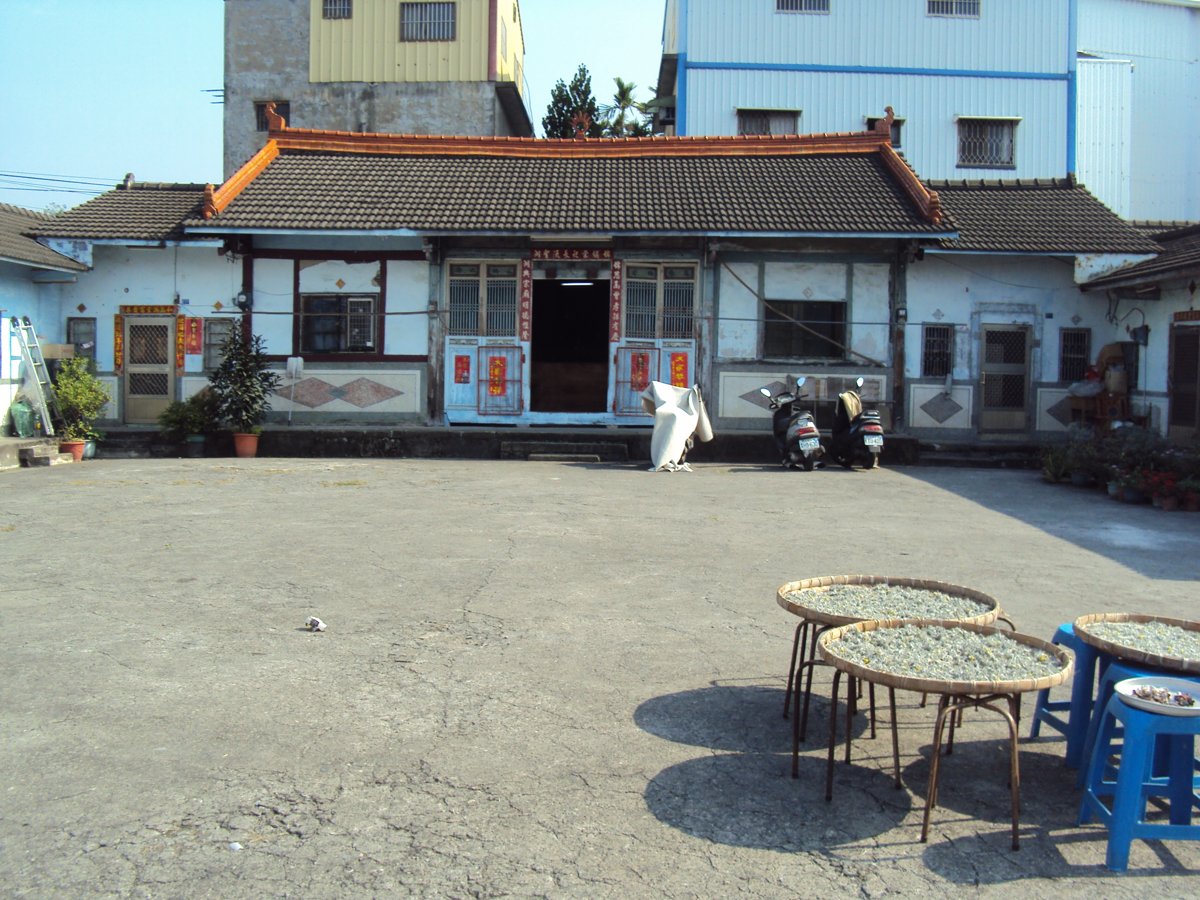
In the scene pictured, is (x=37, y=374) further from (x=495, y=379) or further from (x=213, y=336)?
(x=495, y=379)

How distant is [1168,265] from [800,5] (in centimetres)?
1267

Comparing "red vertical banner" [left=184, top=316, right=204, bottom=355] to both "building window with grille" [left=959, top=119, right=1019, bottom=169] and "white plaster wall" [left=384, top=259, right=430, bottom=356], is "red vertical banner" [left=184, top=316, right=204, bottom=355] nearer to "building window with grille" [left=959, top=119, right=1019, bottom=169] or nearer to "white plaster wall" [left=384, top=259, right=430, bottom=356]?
"white plaster wall" [left=384, top=259, right=430, bottom=356]

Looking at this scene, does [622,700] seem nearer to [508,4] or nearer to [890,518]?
[890,518]

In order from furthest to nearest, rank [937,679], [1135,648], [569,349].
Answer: [569,349] < [1135,648] < [937,679]

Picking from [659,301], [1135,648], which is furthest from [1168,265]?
[1135,648]

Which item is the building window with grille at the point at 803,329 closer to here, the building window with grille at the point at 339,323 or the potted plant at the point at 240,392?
the building window with grille at the point at 339,323

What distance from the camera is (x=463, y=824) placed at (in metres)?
3.71

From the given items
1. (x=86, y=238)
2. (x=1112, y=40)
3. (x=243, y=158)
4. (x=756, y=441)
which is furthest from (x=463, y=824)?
(x=1112, y=40)

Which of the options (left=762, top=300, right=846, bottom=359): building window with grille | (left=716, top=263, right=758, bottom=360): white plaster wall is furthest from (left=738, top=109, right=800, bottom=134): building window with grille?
(left=762, top=300, right=846, bottom=359): building window with grille

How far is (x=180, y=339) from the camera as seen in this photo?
16875 mm

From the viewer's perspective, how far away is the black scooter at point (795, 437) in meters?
14.5

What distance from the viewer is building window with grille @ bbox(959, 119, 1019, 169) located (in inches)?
933

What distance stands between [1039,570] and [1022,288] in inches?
396

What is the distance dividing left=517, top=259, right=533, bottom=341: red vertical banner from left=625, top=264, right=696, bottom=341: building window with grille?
1.52 meters
